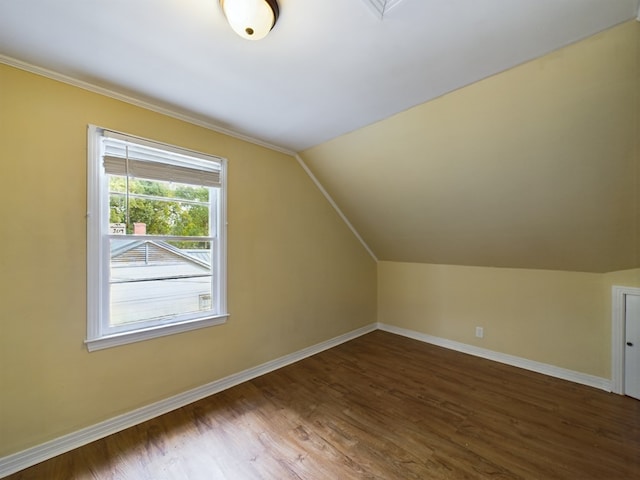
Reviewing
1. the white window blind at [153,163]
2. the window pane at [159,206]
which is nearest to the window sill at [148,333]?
the window pane at [159,206]

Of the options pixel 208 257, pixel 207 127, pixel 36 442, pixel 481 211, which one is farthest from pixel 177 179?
pixel 481 211

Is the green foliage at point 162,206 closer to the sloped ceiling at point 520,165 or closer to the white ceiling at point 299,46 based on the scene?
the white ceiling at point 299,46

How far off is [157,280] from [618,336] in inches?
159

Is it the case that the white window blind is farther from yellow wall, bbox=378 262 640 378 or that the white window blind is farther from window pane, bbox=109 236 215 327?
yellow wall, bbox=378 262 640 378

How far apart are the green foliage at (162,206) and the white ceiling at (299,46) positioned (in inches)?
26.2

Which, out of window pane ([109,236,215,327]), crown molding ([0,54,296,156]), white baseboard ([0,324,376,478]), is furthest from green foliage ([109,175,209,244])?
white baseboard ([0,324,376,478])

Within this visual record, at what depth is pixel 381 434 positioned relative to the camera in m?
1.91

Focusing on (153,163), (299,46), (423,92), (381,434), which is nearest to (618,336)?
(381,434)

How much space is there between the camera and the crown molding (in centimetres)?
159

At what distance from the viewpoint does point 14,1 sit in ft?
3.91

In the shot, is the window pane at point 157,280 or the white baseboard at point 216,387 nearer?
the white baseboard at point 216,387

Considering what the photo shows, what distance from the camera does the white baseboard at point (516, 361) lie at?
2516mm

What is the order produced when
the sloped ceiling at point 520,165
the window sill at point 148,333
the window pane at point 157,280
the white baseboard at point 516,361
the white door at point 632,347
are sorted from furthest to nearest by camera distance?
the white baseboard at point 516,361 → the white door at point 632,347 → the window pane at point 157,280 → the window sill at point 148,333 → the sloped ceiling at point 520,165

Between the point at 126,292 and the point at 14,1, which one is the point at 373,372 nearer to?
the point at 126,292
